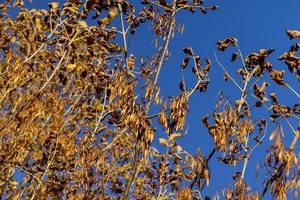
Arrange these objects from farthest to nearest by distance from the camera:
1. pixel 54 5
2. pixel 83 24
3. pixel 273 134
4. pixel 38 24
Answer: pixel 38 24 < pixel 54 5 < pixel 83 24 < pixel 273 134

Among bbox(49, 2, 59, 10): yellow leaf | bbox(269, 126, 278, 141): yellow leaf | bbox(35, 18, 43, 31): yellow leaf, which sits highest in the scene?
bbox(35, 18, 43, 31): yellow leaf

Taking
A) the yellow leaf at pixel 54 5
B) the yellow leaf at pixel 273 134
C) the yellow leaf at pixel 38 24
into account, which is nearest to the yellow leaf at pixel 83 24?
the yellow leaf at pixel 54 5

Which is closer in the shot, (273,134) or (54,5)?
(273,134)

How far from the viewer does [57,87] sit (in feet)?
27.1

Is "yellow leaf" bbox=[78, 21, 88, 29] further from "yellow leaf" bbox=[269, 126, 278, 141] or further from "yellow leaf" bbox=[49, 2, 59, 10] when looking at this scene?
"yellow leaf" bbox=[269, 126, 278, 141]

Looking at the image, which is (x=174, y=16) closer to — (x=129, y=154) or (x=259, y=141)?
(x=259, y=141)

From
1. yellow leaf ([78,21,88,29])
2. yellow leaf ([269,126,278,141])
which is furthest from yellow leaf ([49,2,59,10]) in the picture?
yellow leaf ([269,126,278,141])

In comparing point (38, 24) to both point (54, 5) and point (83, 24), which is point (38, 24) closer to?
point (54, 5)

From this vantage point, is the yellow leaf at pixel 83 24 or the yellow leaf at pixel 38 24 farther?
the yellow leaf at pixel 38 24

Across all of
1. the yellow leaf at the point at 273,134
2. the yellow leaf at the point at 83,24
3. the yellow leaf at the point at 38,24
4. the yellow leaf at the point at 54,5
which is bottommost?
the yellow leaf at the point at 273,134

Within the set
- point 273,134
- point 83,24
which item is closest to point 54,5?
point 83,24

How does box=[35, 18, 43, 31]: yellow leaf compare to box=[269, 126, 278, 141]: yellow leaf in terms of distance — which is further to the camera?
box=[35, 18, 43, 31]: yellow leaf

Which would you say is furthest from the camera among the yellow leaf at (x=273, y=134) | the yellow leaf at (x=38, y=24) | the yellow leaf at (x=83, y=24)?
the yellow leaf at (x=38, y=24)

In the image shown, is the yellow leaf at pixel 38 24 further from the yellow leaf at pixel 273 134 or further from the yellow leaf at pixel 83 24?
the yellow leaf at pixel 273 134
